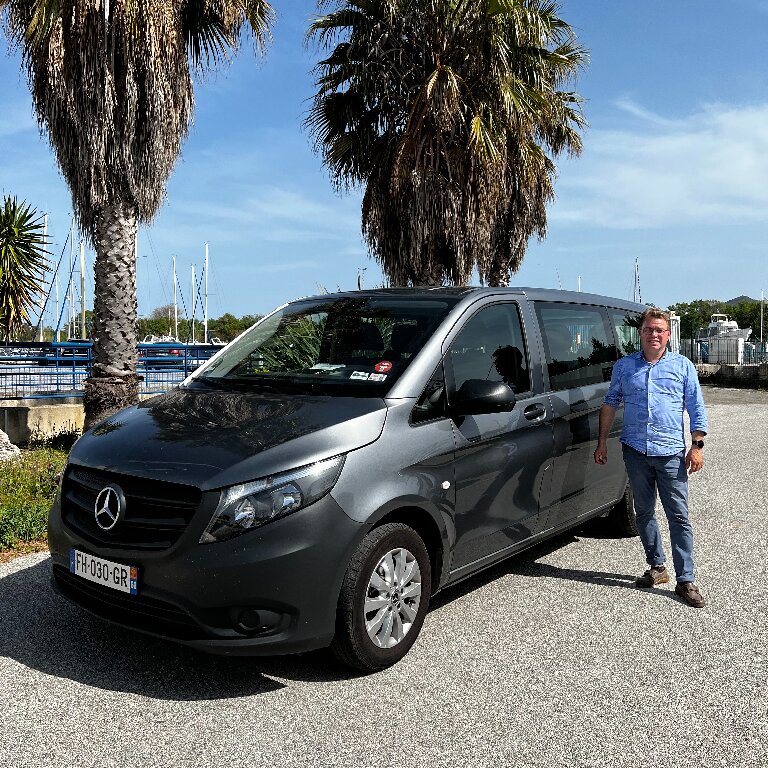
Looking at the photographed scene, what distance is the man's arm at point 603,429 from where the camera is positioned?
510cm

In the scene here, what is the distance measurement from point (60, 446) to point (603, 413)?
28.2 ft

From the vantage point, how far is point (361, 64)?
14930mm

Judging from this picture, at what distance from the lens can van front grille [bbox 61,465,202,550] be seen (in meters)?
3.33

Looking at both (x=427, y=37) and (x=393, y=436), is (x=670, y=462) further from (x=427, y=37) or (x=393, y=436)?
(x=427, y=37)

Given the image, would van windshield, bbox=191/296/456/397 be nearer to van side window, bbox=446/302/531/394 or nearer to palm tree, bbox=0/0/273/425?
van side window, bbox=446/302/531/394

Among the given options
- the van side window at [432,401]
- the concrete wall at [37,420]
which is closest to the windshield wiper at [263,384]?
the van side window at [432,401]

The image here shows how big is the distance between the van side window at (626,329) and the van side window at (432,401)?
2.34 meters

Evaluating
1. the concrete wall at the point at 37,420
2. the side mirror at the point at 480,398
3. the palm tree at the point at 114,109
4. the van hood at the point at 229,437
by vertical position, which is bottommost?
the concrete wall at the point at 37,420

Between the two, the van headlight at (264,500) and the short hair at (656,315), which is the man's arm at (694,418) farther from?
the van headlight at (264,500)

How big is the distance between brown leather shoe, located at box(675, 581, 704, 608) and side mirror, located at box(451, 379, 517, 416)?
1689 millimetres

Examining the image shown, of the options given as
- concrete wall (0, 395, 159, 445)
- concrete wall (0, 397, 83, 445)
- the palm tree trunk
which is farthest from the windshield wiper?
concrete wall (0, 397, 83, 445)

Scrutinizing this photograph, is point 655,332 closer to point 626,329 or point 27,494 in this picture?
point 626,329

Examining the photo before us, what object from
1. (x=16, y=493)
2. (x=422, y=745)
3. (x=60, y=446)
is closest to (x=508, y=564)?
(x=422, y=745)

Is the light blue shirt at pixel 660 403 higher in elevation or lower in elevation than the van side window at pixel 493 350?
lower
